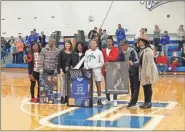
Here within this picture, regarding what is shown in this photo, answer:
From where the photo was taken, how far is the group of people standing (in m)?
8.97

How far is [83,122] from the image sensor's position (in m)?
7.62

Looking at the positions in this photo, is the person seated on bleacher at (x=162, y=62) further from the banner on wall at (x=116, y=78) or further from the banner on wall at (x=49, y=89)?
the banner on wall at (x=49, y=89)

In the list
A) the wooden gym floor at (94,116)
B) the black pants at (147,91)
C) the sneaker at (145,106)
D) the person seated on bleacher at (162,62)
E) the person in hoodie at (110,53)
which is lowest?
the wooden gym floor at (94,116)

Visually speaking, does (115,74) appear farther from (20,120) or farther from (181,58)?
(181,58)

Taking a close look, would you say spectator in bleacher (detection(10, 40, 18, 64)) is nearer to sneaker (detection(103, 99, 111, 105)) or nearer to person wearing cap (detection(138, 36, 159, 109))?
sneaker (detection(103, 99, 111, 105))

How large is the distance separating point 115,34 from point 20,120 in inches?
637

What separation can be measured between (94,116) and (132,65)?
168cm

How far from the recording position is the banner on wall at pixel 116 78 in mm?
9352

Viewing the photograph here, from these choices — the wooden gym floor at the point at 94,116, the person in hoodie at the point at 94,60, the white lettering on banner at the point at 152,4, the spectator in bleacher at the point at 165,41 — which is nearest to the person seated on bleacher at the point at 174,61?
the spectator in bleacher at the point at 165,41

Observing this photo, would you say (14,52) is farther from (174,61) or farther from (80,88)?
(80,88)

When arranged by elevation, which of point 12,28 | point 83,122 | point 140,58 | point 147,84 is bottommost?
point 83,122

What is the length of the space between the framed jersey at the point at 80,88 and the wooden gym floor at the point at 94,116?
286mm

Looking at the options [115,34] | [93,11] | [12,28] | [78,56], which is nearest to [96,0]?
[93,11]

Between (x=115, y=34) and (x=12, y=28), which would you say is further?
(x=12, y=28)
